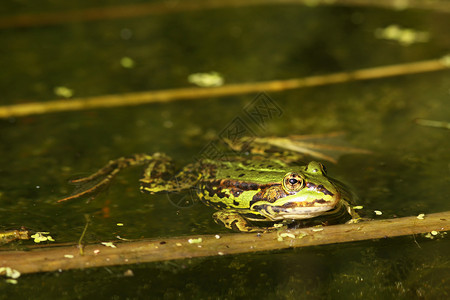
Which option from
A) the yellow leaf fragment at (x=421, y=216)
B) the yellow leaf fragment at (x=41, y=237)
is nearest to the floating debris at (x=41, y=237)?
the yellow leaf fragment at (x=41, y=237)

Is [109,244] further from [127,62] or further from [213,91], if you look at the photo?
[127,62]

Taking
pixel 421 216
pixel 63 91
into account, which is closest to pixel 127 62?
pixel 63 91

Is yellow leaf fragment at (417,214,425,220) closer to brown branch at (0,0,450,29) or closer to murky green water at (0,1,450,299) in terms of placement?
murky green water at (0,1,450,299)

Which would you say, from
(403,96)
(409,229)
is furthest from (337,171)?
(403,96)

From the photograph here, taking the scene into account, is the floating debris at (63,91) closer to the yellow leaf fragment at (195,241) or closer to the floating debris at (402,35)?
the yellow leaf fragment at (195,241)

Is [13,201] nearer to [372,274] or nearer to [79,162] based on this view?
[79,162]

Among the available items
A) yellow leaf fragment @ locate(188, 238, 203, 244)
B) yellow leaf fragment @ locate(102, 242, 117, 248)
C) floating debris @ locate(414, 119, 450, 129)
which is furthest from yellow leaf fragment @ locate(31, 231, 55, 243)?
floating debris @ locate(414, 119, 450, 129)
